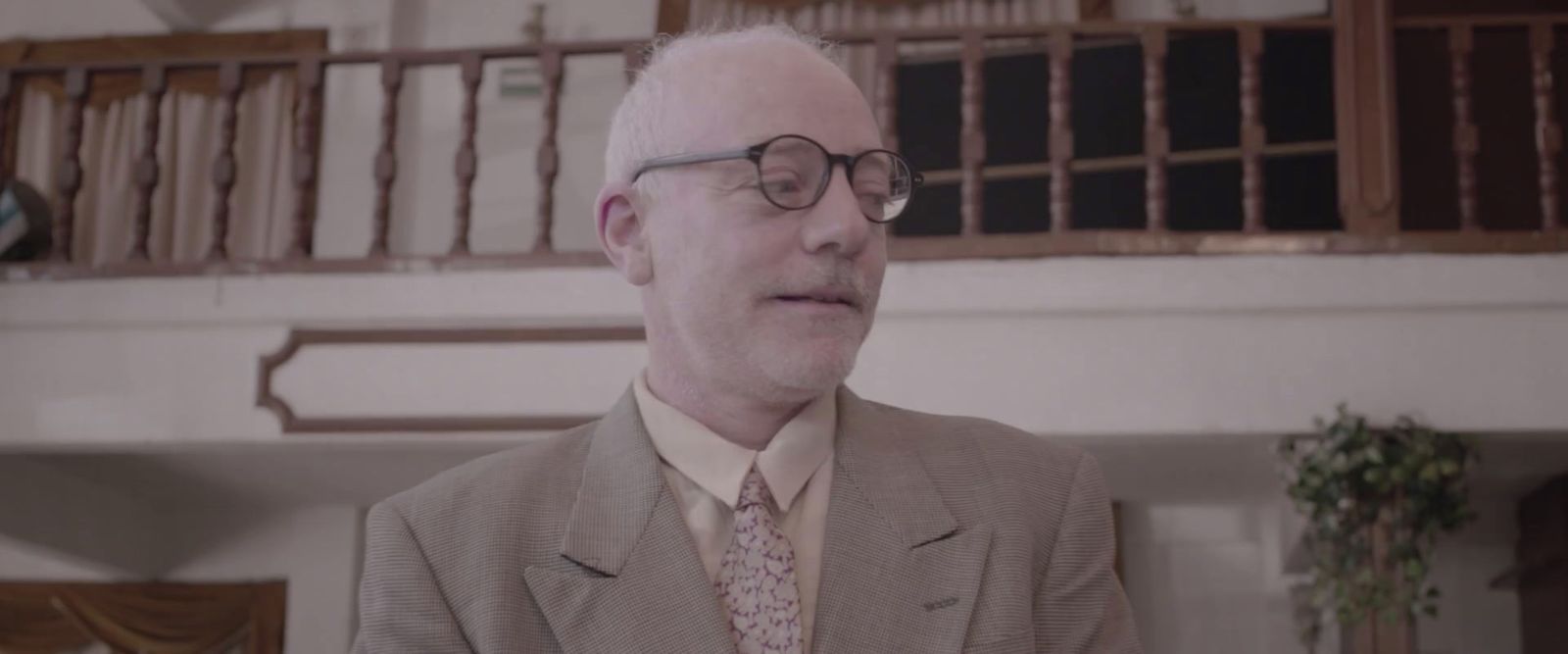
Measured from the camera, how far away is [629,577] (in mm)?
1356

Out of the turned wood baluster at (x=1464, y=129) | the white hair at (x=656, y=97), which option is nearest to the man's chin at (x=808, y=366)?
the white hair at (x=656, y=97)

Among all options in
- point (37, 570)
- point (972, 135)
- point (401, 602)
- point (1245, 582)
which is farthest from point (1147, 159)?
point (37, 570)

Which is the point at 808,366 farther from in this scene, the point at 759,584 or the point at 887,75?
the point at 887,75

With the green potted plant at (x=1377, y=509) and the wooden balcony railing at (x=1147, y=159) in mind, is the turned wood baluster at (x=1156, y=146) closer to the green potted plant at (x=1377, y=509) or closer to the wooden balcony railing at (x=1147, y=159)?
the wooden balcony railing at (x=1147, y=159)

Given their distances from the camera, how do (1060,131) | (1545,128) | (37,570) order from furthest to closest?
(37,570) < (1060,131) < (1545,128)

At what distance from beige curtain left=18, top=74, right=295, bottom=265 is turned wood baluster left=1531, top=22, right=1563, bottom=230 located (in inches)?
184

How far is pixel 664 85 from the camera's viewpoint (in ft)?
4.82

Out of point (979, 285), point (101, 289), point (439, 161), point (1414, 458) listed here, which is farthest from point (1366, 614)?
point (439, 161)

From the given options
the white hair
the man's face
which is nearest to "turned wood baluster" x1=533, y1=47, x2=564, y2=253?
the white hair

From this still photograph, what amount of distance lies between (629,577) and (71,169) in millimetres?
4011

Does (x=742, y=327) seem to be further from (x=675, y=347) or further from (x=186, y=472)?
(x=186, y=472)

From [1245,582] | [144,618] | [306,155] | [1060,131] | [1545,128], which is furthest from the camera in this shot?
[144,618]

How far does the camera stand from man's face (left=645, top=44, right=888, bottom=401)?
136 centimetres

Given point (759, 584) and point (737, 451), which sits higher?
point (737, 451)
